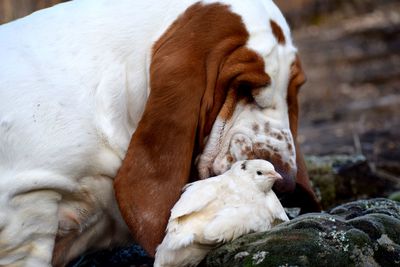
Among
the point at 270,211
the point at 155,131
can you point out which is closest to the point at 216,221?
the point at 270,211

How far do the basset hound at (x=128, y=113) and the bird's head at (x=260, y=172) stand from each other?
16 cm

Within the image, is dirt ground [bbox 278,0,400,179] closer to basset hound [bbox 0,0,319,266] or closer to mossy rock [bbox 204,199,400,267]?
basset hound [bbox 0,0,319,266]

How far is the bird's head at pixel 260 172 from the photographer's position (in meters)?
3.06

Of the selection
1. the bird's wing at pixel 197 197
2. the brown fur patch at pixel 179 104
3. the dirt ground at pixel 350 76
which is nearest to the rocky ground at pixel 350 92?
the dirt ground at pixel 350 76

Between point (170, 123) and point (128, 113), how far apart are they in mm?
223

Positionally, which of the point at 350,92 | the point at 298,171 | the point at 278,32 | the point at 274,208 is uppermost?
→ the point at 278,32

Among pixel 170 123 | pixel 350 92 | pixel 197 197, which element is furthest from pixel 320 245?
pixel 350 92

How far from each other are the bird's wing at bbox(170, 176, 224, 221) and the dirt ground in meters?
2.90

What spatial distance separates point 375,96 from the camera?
28.7 feet

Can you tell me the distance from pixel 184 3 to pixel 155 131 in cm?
50

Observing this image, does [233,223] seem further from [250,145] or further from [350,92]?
[350,92]

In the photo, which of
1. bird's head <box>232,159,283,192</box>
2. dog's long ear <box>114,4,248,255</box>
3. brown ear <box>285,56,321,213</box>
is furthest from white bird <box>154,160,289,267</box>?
brown ear <box>285,56,321,213</box>

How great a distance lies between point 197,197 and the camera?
299 centimetres

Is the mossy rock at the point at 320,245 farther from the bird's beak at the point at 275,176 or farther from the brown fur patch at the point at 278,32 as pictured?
the brown fur patch at the point at 278,32
